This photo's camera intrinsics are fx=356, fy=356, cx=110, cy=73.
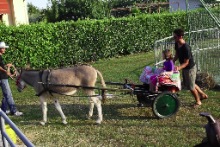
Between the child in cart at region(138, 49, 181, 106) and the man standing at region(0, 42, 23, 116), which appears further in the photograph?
the man standing at region(0, 42, 23, 116)

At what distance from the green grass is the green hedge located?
16.6ft

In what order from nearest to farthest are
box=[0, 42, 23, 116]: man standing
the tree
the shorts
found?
the shorts → box=[0, 42, 23, 116]: man standing → the tree

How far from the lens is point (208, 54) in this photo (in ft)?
37.2

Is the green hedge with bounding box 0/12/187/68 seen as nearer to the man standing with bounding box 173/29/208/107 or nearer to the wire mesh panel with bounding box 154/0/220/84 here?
the wire mesh panel with bounding box 154/0/220/84

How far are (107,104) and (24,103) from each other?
8.04 ft

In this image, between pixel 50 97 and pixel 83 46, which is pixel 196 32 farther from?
pixel 83 46

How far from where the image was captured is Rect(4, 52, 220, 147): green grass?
6.47m

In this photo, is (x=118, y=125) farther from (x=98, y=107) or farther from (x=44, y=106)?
(x=44, y=106)

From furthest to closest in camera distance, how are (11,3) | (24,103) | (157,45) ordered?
(11,3)
(157,45)
(24,103)

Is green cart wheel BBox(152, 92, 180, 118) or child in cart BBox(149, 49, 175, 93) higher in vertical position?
child in cart BBox(149, 49, 175, 93)

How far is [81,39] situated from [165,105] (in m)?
9.65

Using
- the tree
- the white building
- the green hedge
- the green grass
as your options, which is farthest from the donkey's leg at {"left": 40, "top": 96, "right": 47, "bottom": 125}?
the tree

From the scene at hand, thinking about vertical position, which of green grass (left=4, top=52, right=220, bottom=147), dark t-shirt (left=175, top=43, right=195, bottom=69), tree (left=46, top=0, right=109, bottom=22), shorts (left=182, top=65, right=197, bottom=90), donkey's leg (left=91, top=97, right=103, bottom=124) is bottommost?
green grass (left=4, top=52, right=220, bottom=147)

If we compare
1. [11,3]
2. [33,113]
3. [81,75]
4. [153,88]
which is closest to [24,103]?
[33,113]
